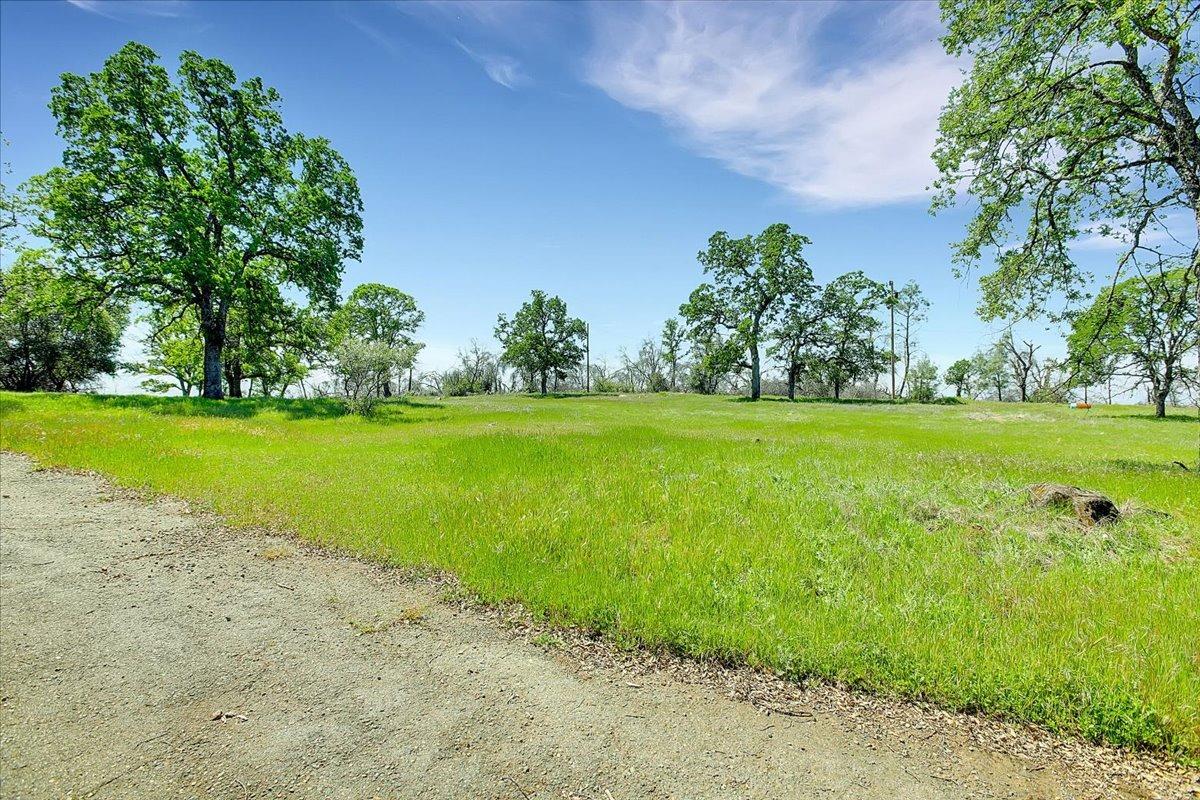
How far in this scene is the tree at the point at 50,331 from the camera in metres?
25.1

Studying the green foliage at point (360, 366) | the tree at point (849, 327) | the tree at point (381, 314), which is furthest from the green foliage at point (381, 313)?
the tree at point (849, 327)

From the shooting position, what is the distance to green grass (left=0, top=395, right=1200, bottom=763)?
418 centimetres

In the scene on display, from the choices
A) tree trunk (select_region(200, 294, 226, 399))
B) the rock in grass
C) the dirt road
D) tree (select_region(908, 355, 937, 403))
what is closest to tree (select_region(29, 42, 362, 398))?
tree trunk (select_region(200, 294, 226, 399))

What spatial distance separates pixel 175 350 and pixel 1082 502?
189 feet

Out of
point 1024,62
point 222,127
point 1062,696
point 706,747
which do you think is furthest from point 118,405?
point 1024,62

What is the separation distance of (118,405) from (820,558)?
29.5 meters

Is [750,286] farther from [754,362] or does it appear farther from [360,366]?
[360,366]

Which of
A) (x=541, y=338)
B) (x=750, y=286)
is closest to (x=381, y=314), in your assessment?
(x=541, y=338)

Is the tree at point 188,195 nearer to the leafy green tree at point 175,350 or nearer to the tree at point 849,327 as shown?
the leafy green tree at point 175,350

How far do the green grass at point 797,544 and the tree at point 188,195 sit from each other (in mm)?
13558

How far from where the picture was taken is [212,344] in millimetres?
28578

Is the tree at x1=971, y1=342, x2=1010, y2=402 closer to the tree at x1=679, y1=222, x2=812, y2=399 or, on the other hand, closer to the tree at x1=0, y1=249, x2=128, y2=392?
the tree at x1=679, y1=222, x2=812, y2=399

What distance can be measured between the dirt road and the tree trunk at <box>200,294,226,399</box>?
93.6 feet

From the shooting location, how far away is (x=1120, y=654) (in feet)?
13.9
